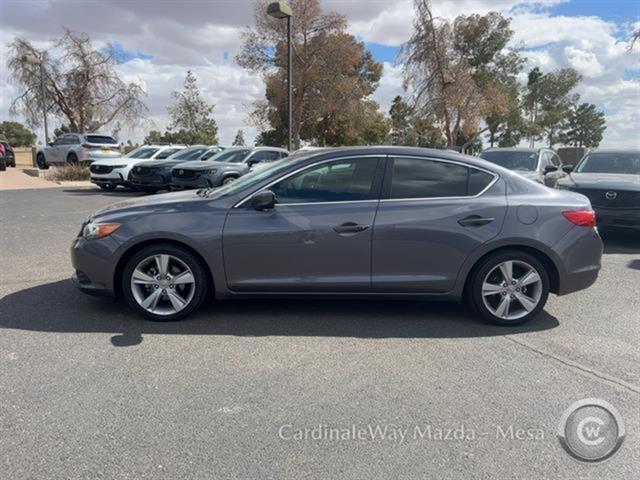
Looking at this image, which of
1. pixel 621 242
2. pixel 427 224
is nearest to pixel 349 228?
pixel 427 224

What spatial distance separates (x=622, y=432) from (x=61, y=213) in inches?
458

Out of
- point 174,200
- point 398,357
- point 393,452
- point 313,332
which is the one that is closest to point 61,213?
point 174,200

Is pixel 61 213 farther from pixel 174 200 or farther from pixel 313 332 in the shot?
pixel 313 332

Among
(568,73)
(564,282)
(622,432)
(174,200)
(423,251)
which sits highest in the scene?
(568,73)

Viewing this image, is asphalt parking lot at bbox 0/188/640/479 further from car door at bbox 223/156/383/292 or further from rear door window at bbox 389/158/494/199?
rear door window at bbox 389/158/494/199

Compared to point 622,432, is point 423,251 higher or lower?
higher

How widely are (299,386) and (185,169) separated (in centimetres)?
1242

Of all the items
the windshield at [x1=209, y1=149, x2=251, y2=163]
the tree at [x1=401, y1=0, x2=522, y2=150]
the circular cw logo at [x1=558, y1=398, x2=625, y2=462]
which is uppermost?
the tree at [x1=401, y1=0, x2=522, y2=150]

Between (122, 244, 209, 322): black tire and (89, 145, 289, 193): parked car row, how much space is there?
10279mm

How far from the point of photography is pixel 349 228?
Answer: 14.6 feet

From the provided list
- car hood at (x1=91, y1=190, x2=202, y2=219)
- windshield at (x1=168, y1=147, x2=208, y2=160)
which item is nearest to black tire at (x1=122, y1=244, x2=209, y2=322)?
car hood at (x1=91, y1=190, x2=202, y2=219)

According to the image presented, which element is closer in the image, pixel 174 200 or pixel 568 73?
pixel 174 200

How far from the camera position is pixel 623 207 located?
820 centimetres

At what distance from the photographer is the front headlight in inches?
178
